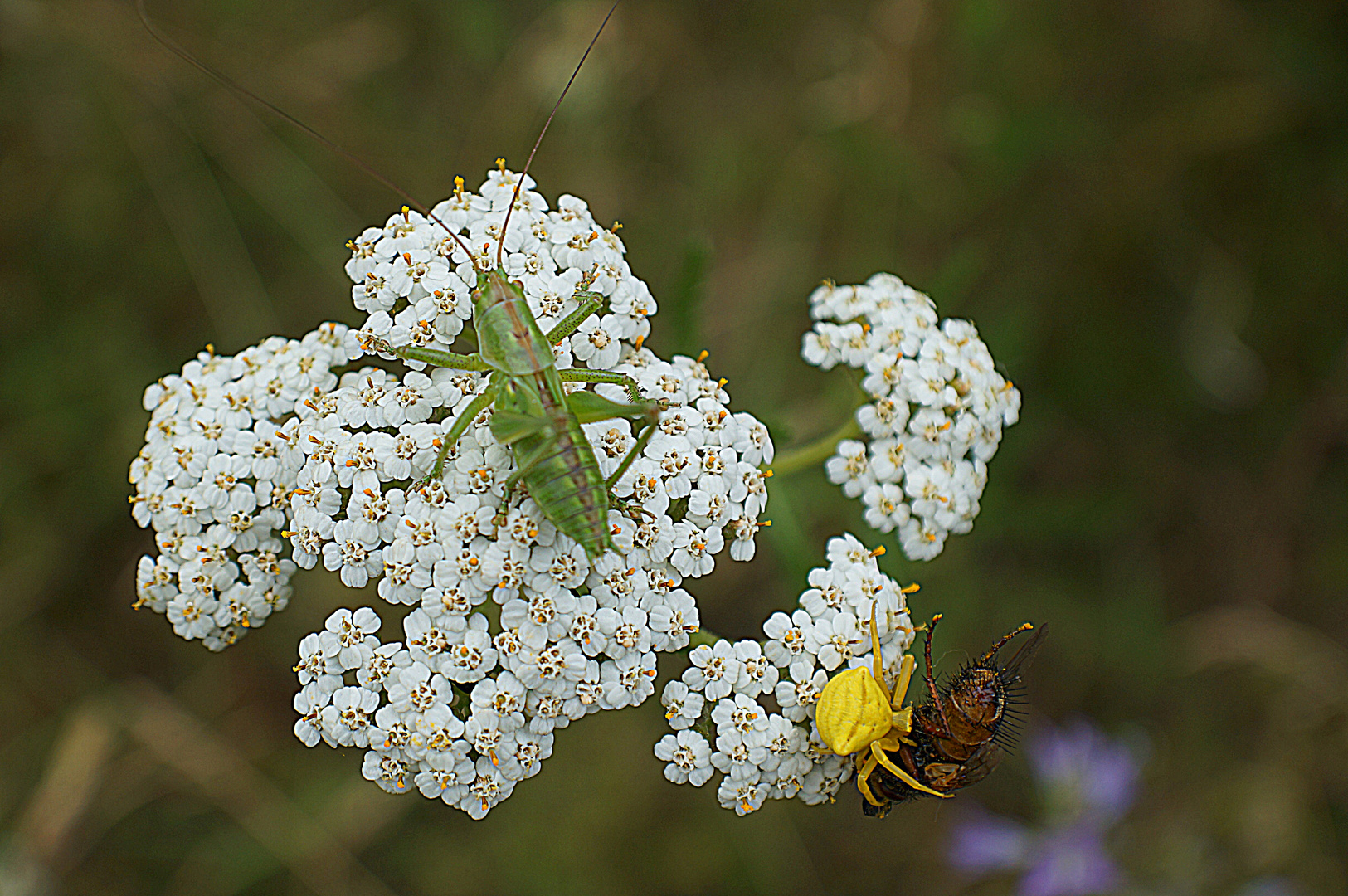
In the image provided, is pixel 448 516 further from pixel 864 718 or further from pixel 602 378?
pixel 864 718

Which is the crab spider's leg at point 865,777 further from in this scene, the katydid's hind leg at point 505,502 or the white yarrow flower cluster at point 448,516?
the katydid's hind leg at point 505,502

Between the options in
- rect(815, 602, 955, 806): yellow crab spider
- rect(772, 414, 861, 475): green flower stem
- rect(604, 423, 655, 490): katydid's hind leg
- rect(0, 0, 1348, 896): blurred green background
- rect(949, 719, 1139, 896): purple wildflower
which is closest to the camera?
rect(604, 423, 655, 490): katydid's hind leg

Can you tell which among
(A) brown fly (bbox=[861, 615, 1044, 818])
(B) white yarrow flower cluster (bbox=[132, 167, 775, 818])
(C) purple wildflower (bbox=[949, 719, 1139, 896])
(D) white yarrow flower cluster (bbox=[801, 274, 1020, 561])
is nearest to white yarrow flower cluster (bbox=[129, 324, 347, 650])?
(B) white yarrow flower cluster (bbox=[132, 167, 775, 818])

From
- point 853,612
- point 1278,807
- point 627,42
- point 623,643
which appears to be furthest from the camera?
point 627,42

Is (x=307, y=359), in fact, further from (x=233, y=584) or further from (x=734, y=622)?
(x=734, y=622)

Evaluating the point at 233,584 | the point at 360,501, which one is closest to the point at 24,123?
the point at 233,584

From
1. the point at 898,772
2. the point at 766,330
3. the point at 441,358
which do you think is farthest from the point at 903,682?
the point at 766,330

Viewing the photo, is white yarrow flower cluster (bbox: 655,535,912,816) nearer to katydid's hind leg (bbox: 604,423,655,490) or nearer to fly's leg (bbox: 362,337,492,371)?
katydid's hind leg (bbox: 604,423,655,490)
